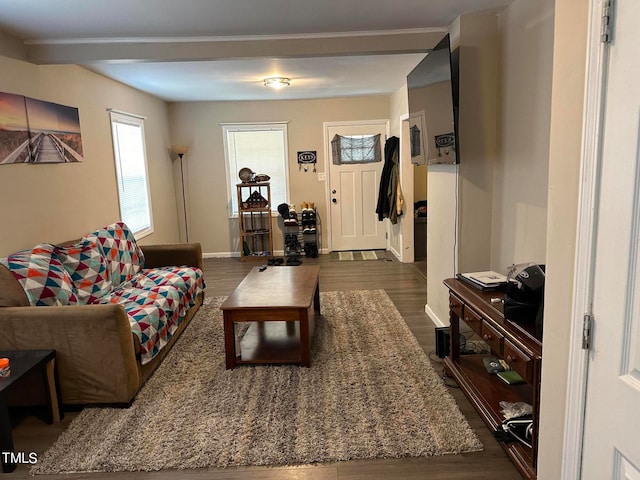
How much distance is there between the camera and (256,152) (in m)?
6.72

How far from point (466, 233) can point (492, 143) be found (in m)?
0.65

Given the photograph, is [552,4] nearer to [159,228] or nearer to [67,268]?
[67,268]

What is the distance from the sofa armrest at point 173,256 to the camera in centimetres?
431

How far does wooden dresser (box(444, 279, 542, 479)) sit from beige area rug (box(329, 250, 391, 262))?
3542 millimetres

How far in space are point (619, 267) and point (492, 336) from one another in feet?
A: 4.03

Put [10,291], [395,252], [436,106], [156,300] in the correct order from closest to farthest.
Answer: [10,291] → [436,106] → [156,300] → [395,252]

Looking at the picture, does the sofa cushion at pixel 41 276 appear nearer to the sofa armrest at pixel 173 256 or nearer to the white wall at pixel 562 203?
the sofa armrest at pixel 173 256

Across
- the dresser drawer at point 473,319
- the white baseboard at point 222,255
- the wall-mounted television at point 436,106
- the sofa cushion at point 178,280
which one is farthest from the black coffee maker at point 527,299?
the white baseboard at point 222,255

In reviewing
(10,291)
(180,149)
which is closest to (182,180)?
(180,149)

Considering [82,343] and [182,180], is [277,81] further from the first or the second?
[82,343]

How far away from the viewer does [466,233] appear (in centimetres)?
319

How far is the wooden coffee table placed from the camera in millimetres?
2945

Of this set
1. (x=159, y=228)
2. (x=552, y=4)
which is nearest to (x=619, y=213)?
(x=552, y=4)

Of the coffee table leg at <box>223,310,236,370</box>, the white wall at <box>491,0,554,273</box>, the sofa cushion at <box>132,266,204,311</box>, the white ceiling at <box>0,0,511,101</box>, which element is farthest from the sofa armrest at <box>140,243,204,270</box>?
the white wall at <box>491,0,554,273</box>
